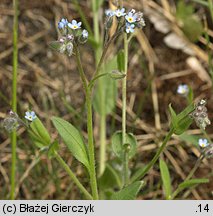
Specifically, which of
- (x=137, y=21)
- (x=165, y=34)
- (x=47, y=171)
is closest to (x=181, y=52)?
(x=165, y=34)

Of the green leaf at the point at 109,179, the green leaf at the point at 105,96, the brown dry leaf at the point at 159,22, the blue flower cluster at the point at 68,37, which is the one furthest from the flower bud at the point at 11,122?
the brown dry leaf at the point at 159,22

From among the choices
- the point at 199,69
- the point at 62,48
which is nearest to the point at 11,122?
the point at 62,48

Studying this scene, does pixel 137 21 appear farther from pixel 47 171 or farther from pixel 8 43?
pixel 8 43

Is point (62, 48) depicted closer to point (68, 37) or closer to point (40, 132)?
point (68, 37)

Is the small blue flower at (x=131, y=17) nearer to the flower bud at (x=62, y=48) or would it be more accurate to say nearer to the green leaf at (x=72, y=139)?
the flower bud at (x=62, y=48)

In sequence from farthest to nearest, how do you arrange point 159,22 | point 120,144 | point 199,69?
point 159,22 → point 199,69 → point 120,144

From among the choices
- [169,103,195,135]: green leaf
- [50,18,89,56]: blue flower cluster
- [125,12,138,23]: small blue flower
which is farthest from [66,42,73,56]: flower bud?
[169,103,195,135]: green leaf
